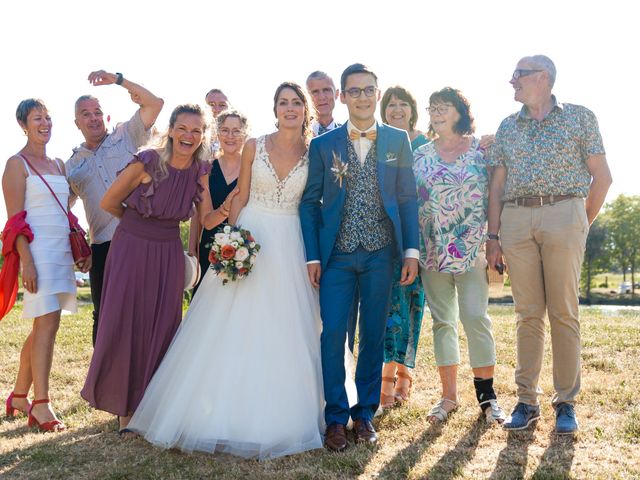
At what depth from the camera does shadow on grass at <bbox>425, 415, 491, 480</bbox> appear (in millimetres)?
A: 4383

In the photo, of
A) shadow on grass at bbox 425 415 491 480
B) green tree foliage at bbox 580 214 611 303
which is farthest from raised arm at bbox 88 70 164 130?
green tree foliage at bbox 580 214 611 303

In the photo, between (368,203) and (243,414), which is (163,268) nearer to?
(243,414)

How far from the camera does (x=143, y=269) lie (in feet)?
17.8

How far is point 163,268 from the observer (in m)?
5.53

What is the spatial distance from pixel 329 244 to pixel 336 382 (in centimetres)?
104

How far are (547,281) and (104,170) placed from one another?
4014mm

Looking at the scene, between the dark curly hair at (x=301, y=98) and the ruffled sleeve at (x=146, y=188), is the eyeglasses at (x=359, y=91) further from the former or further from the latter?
the ruffled sleeve at (x=146, y=188)

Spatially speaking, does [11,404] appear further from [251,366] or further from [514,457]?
[514,457]

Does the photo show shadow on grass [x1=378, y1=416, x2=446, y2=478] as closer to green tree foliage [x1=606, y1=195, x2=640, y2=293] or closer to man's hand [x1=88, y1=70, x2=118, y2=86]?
man's hand [x1=88, y1=70, x2=118, y2=86]

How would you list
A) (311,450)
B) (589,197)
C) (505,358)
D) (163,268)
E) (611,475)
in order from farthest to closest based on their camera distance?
(505,358)
(163,268)
(589,197)
(311,450)
(611,475)

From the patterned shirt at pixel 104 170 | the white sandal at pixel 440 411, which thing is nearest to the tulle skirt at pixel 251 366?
the white sandal at pixel 440 411

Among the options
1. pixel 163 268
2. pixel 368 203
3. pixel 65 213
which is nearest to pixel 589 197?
pixel 368 203

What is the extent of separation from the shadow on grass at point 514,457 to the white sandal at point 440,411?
0.63 m

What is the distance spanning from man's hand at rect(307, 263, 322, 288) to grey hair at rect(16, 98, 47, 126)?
285 centimetres
